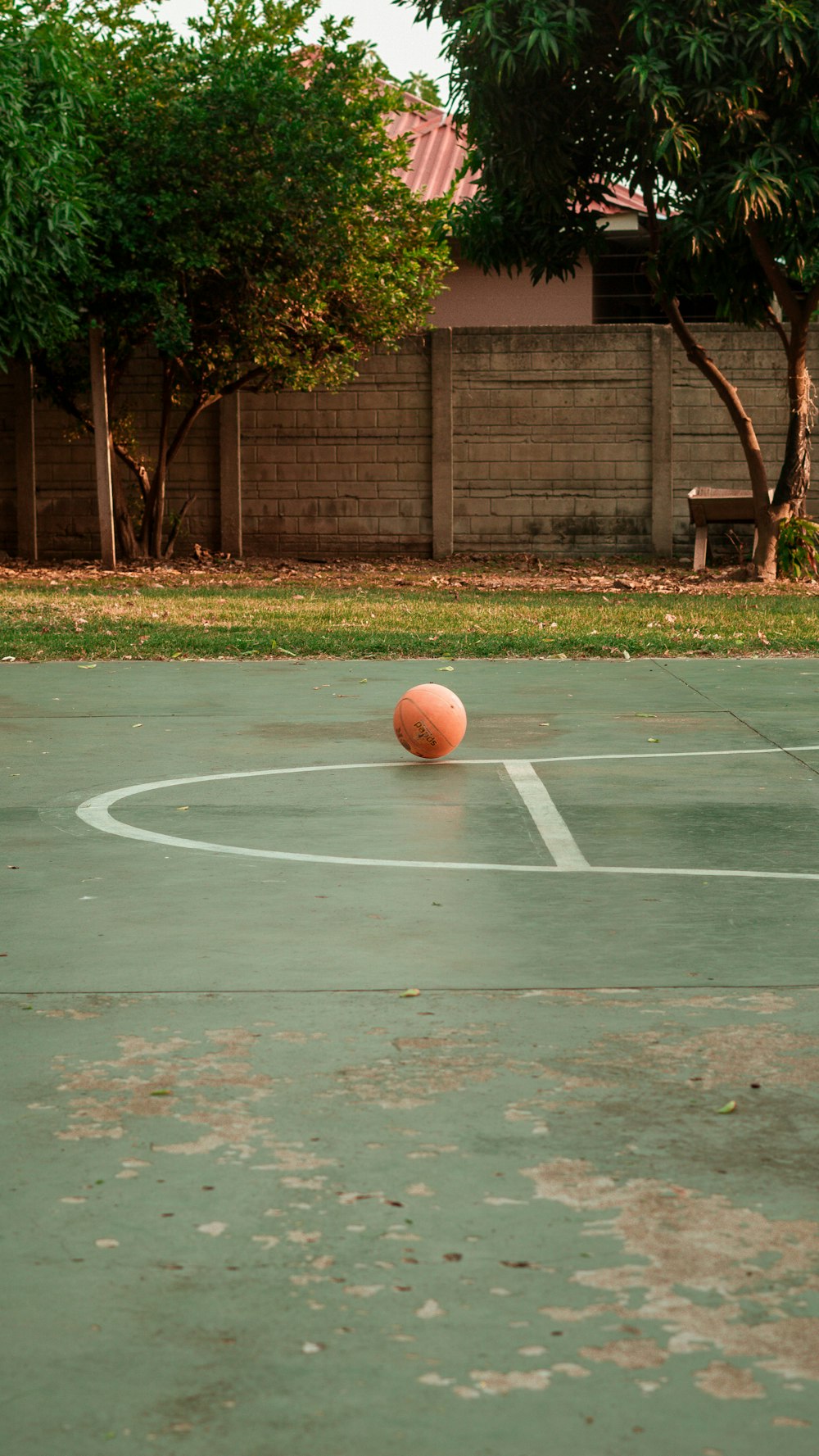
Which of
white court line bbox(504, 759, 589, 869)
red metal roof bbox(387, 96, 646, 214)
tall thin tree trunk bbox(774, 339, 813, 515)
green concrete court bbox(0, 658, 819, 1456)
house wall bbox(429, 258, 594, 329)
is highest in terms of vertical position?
red metal roof bbox(387, 96, 646, 214)

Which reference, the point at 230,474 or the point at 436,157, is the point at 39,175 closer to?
the point at 230,474

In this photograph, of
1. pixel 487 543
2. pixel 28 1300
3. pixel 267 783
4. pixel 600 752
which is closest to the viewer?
pixel 28 1300

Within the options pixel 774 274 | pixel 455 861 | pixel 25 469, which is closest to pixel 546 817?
pixel 455 861

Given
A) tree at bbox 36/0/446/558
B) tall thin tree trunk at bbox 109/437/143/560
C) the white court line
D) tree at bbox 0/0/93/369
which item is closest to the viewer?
the white court line

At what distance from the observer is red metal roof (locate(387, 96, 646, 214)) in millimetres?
26469

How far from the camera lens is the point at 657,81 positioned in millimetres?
13859

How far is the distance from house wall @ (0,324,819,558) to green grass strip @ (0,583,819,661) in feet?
12.5

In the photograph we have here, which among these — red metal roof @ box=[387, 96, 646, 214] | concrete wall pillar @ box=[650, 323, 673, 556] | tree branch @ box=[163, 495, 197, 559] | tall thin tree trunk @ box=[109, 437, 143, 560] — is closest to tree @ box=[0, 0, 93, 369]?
tall thin tree trunk @ box=[109, 437, 143, 560]

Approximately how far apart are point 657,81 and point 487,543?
7.04 meters

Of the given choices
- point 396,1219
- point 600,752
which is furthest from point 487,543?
point 396,1219

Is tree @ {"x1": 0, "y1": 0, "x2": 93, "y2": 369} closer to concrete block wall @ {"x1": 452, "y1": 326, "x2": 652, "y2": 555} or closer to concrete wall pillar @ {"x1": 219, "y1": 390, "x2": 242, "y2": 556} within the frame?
concrete wall pillar @ {"x1": 219, "y1": 390, "x2": 242, "y2": 556}

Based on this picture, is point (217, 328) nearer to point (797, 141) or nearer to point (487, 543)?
point (487, 543)

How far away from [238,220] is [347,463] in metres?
3.54

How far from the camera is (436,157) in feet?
92.0
